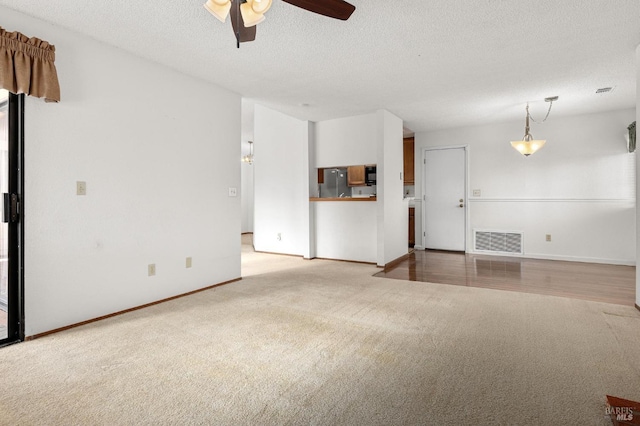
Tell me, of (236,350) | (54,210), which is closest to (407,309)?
(236,350)

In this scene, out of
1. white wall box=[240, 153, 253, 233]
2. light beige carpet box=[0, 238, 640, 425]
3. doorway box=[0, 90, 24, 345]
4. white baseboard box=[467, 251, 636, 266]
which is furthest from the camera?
white wall box=[240, 153, 253, 233]

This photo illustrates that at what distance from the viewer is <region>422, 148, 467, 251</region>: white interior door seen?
647 cm

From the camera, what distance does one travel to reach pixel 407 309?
9.98ft

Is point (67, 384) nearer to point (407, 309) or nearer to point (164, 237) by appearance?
point (164, 237)

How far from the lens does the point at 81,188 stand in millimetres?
2715

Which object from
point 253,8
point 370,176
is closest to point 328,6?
point 253,8

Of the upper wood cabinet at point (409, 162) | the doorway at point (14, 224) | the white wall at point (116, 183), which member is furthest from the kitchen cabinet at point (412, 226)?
the doorway at point (14, 224)

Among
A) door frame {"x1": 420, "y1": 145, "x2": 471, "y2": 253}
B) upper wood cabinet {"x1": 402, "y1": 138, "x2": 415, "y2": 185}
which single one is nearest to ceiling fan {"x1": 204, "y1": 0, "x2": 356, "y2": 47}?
door frame {"x1": 420, "y1": 145, "x2": 471, "y2": 253}

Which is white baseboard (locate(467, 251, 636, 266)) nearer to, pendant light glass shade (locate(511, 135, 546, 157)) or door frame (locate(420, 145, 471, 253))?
door frame (locate(420, 145, 471, 253))

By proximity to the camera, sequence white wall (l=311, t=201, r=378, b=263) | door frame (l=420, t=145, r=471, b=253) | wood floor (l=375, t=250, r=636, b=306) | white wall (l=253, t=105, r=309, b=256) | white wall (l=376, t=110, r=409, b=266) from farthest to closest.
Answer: door frame (l=420, t=145, r=471, b=253) → white wall (l=253, t=105, r=309, b=256) → white wall (l=311, t=201, r=378, b=263) → white wall (l=376, t=110, r=409, b=266) → wood floor (l=375, t=250, r=636, b=306)

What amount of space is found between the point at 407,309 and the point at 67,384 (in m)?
2.52

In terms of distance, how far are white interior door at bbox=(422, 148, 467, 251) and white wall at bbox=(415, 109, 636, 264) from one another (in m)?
0.19

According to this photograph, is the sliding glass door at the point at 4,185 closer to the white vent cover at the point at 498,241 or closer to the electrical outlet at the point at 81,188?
the electrical outlet at the point at 81,188

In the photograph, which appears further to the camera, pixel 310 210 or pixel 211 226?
pixel 310 210
